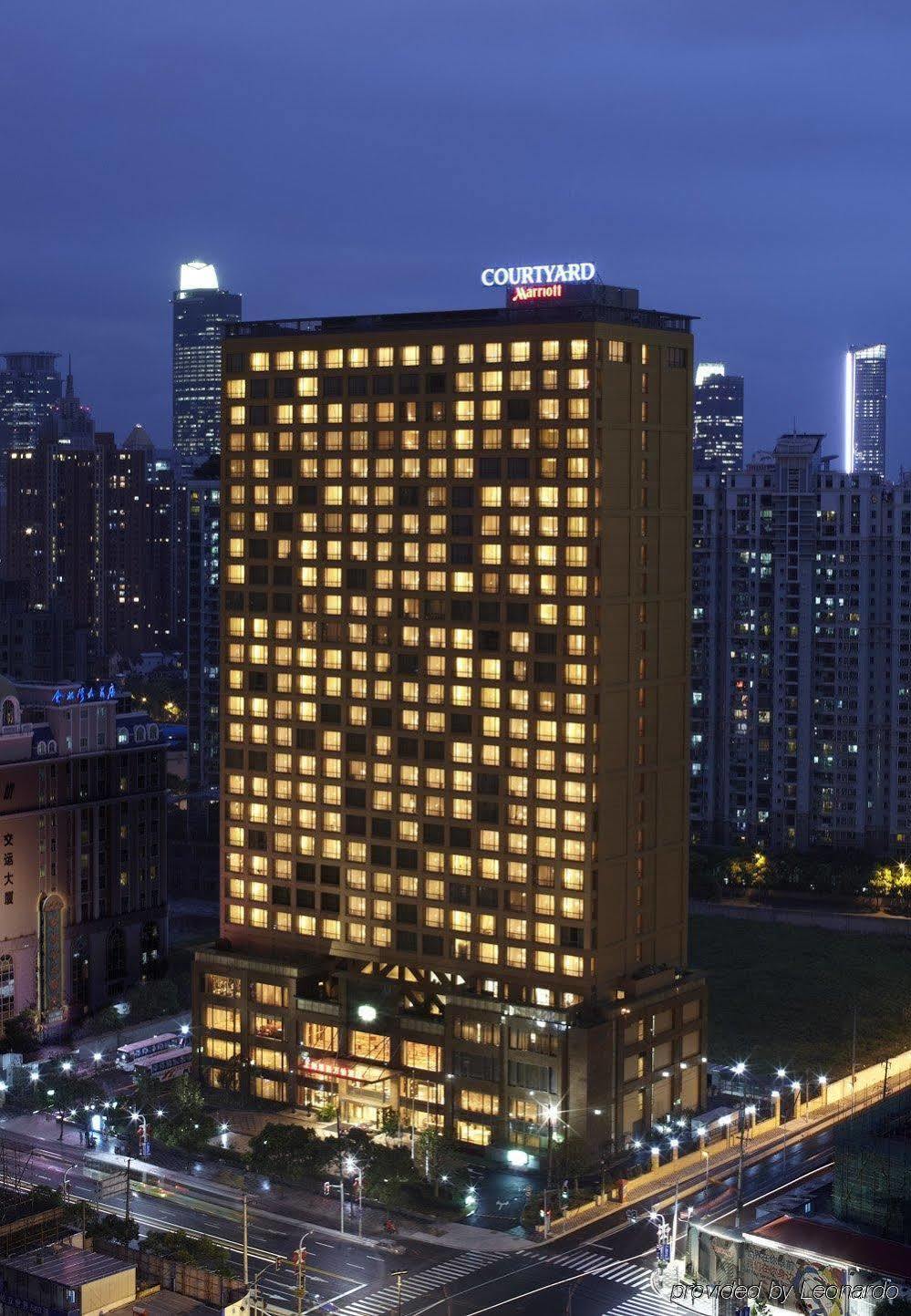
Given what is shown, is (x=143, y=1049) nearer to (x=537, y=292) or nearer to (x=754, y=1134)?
(x=754, y=1134)

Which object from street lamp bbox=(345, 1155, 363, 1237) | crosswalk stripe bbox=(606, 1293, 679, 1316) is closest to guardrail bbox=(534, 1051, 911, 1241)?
crosswalk stripe bbox=(606, 1293, 679, 1316)

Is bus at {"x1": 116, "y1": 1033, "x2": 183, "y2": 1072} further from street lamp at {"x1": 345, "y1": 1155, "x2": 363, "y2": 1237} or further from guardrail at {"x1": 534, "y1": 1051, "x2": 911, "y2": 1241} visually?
guardrail at {"x1": 534, "y1": 1051, "x2": 911, "y2": 1241}

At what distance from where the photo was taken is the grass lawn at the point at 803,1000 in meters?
152

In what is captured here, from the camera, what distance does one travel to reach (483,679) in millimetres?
131000

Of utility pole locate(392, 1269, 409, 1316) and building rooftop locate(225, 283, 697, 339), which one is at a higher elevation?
building rooftop locate(225, 283, 697, 339)

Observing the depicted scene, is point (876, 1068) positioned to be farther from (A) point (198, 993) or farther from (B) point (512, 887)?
(A) point (198, 993)

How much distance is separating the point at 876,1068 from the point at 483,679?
4638 cm

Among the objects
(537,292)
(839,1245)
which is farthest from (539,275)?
(839,1245)

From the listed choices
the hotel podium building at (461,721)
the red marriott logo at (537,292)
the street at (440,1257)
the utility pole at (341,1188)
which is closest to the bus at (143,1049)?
the hotel podium building at (461,721)

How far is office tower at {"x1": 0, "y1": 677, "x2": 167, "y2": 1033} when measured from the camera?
16012cm

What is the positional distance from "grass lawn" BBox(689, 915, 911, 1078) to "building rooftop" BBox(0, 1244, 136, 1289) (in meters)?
72.5

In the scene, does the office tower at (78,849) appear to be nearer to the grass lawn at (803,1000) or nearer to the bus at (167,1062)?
the bus at (167,1062)

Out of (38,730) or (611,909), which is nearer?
(611,909)

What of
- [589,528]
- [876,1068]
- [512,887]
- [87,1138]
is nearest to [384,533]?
[589,528]
